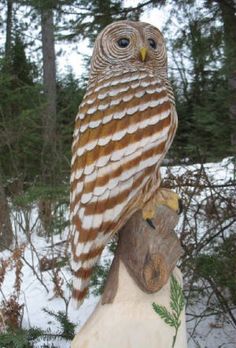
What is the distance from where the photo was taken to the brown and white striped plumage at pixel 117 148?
59.9 inches

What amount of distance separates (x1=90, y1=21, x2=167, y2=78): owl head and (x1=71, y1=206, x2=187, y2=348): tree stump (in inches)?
20.7

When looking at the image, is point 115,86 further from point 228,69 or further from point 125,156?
point 228,69

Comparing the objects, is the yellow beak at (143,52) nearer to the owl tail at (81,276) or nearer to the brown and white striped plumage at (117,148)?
the brown and white striped plumage at (117,148)

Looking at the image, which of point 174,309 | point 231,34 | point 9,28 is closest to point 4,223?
point 231,34

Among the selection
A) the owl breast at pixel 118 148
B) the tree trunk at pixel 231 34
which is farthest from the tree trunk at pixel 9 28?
the owl breast at pixel 118 148

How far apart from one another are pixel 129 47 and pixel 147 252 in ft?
2.33

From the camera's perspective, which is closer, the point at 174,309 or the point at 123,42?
the point at 174,309

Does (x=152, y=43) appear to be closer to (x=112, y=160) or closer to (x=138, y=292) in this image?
(x=112, y=160)

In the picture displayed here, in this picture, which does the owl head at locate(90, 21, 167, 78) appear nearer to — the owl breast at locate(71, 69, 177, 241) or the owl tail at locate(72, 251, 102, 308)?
the owl breast at locate(71, 69, 177, 241)

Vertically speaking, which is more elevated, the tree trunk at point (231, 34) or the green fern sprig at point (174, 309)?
the tree trunk at point (231, 34)

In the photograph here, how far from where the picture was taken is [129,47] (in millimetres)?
1655

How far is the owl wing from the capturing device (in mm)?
1519

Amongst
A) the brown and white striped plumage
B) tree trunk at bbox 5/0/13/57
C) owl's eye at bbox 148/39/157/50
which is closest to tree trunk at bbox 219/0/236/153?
owl's eye at bbox 148/39/157/50

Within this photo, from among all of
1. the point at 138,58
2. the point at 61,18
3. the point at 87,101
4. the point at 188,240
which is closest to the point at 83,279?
the point at 87,101
